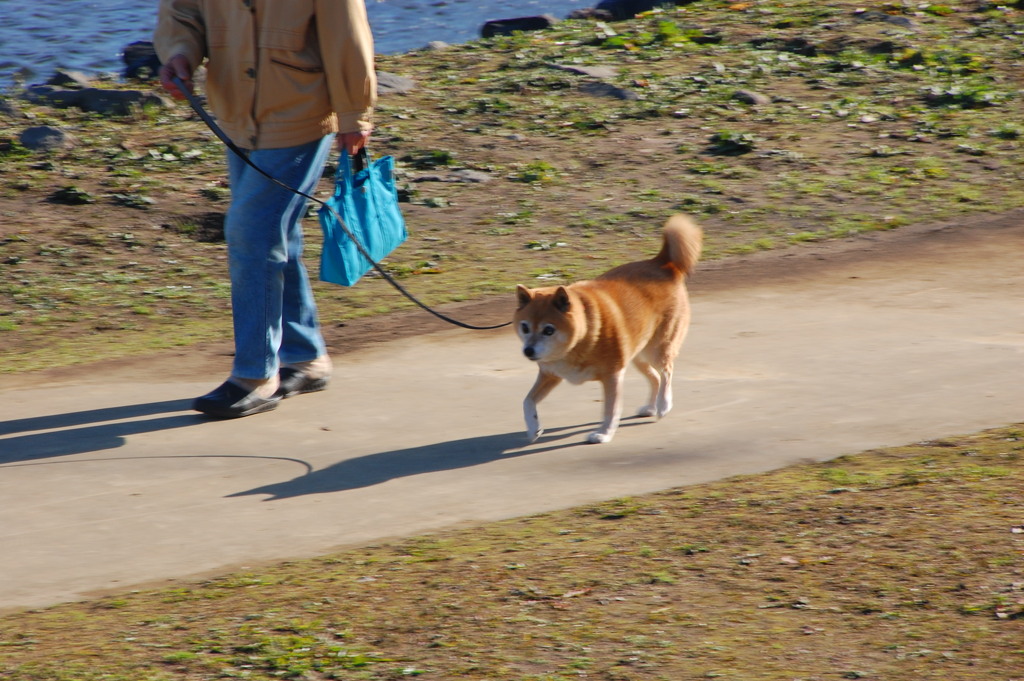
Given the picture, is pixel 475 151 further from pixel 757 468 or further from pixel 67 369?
pixel 757 468

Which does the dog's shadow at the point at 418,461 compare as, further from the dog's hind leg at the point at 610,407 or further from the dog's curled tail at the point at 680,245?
the dog's curled tail at the point at 680,245

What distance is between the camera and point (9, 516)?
4.52 meters

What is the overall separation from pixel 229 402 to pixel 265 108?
4.11 feet

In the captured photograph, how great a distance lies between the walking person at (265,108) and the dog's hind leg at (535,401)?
1.17 metres

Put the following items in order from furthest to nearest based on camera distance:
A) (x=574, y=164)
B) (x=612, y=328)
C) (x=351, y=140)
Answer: (x=574, y=164) → (x=351, y=140) → (x=612, y=328)

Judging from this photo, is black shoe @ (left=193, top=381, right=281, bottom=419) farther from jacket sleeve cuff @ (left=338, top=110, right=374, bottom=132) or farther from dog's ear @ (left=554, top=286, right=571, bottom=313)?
dog's ear @ (left=554, top=286, right=571, bottom=313)

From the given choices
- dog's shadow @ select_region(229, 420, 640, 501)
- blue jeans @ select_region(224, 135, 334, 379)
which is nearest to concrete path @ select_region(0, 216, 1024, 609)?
dog's shadow @ select_region(229, 420, 640, 501)

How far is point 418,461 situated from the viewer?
16.5 ft

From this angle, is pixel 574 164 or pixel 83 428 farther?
pixel 574 164

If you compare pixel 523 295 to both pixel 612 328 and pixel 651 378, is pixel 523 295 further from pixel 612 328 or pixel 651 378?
→ pixel 651 378

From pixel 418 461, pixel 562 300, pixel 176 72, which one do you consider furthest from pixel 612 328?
pixel 176 72

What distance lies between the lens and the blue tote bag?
5.54 m

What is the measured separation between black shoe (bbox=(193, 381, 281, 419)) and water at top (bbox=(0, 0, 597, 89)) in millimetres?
11011

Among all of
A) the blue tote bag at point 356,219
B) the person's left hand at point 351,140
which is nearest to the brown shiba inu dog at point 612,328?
the blue tote bag at point 356,219
